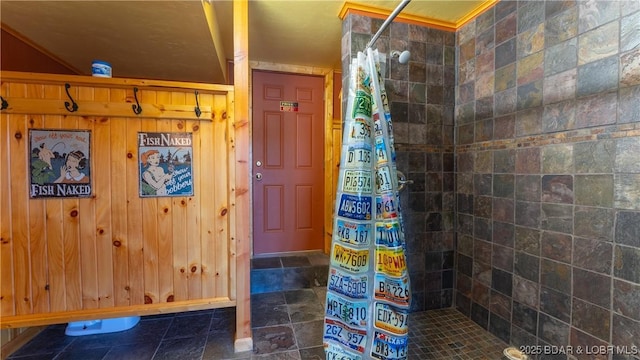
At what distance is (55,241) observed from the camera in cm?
132

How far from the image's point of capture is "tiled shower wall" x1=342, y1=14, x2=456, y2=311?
181cm

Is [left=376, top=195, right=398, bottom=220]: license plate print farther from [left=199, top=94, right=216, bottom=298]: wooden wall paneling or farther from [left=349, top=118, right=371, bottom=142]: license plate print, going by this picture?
[left=199, top=94, right=216, bottom=298]: wooden wall paneling

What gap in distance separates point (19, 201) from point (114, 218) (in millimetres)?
422

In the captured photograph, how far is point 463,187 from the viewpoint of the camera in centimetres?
188

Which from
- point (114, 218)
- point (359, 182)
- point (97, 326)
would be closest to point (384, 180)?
point (359, 182)

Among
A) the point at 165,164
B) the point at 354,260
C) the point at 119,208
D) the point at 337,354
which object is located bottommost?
the point at 337,354

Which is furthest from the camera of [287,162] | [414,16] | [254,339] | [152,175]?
[287,162]

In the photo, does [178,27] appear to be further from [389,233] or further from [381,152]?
[389,233]

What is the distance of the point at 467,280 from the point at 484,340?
0.37 meters

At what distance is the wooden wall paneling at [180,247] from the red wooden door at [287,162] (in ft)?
3.75

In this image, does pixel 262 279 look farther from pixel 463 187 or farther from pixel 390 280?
pixel 463 187

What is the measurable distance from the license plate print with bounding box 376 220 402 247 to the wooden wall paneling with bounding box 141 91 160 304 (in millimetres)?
1248

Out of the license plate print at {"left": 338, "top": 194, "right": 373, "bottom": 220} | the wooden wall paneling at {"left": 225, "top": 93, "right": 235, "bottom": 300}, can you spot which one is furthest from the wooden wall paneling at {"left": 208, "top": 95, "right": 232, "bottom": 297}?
the license plate print at {"left": 338, "top": 194, "right": 373, "bottom": 220}

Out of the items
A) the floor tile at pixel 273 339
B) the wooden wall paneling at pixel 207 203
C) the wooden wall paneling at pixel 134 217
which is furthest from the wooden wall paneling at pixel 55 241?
the floor tile at pixel 273 339
